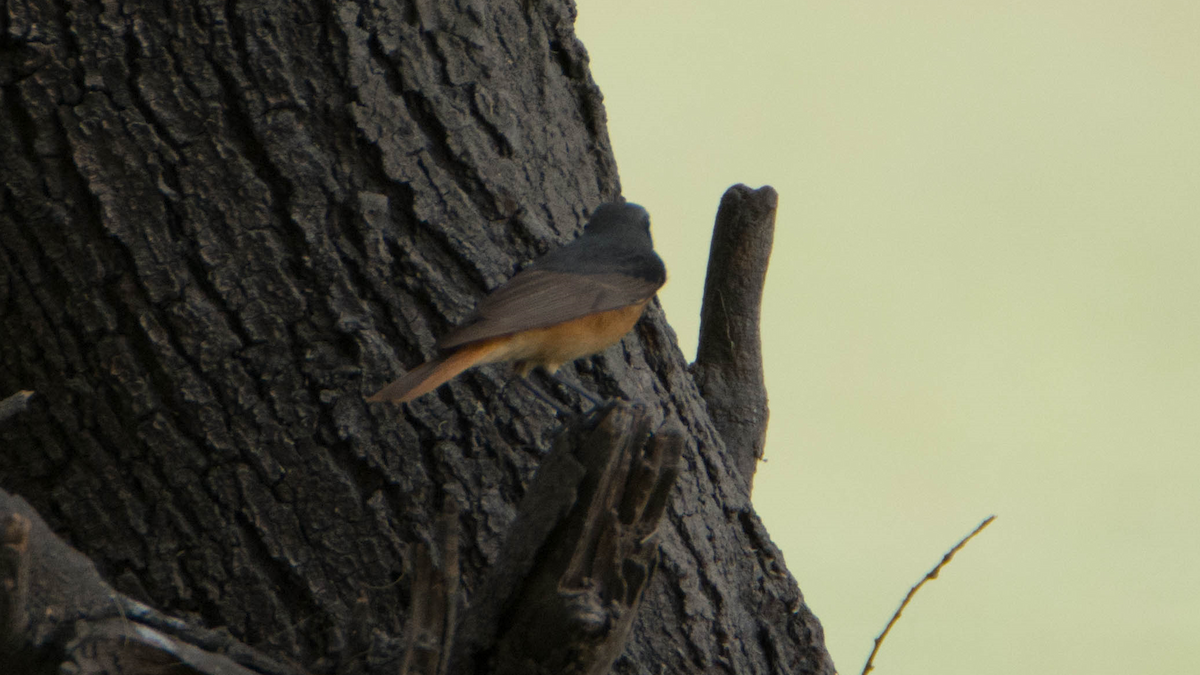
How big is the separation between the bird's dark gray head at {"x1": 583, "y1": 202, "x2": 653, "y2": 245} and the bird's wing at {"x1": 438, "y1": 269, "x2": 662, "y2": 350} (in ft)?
0.44

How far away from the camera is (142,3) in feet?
Answer: 7.94

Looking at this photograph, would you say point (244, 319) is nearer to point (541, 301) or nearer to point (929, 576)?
point (541, 301)

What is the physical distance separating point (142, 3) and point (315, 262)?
2.16 ft

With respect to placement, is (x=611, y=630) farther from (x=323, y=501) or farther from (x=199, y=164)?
(x=199, y=164)

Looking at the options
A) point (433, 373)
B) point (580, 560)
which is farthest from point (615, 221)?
point (580, 560)

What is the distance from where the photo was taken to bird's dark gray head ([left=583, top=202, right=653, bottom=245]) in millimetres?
2757

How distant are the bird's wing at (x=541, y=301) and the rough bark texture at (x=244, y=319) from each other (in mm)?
141

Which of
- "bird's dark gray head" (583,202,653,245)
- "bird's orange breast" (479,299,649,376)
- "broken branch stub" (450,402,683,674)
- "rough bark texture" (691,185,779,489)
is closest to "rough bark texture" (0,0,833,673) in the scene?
"bird's orange breast" (479,299,649,376)

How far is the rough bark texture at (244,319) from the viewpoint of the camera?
7.71 ft

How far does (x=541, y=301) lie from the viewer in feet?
8.08

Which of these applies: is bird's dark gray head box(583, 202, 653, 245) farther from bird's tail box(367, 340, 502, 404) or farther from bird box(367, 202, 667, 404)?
bird's tail box(367, 340, 502, 404)

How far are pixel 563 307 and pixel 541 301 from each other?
0.16 feet

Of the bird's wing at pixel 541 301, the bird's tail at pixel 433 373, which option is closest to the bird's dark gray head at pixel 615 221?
the bird's wing at pixel 541 301

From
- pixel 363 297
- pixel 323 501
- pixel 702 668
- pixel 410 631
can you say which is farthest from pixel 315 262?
pixel 702 668
